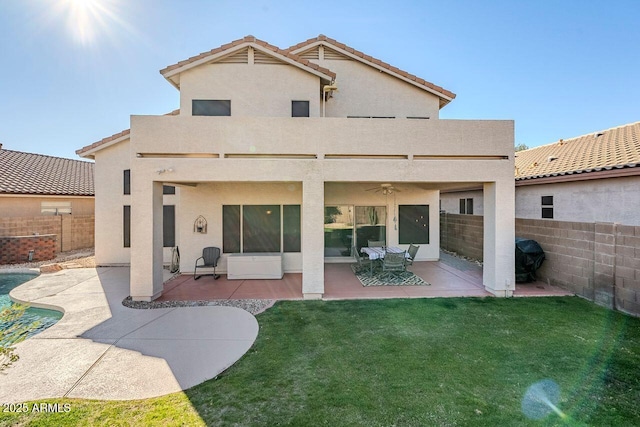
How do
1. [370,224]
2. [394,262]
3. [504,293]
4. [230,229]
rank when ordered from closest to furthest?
[504,293] < [394,262] < [230,229] < [370,224]

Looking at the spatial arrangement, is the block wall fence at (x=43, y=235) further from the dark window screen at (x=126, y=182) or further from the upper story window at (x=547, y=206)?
the upper story window at (x=547, y=206)

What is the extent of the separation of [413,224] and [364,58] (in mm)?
8039

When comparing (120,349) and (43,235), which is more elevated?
(43,235)

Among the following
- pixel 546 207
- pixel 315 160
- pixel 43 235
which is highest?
pixel 315 160

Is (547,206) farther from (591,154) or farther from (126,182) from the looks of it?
(126,182)

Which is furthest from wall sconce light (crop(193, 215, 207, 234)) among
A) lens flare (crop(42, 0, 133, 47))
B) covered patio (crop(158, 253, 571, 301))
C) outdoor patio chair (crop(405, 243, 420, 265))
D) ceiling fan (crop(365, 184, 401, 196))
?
outdoor patio chair (crop(405, 243, 420, 265))

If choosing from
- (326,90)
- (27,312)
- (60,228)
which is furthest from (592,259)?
(60,228)

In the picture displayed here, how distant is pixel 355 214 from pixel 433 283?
479 centimetres

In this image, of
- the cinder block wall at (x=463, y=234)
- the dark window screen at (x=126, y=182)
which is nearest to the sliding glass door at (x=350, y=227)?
the cinder block wall at (x=463, y=234)

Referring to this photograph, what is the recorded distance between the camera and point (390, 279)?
36.1 ft

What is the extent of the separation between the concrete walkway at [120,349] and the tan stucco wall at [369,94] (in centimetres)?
1001

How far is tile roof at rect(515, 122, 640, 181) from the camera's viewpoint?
10.5 metres

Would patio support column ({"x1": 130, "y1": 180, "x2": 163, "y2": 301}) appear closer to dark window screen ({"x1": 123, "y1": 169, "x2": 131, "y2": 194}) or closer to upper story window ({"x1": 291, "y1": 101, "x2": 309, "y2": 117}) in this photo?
upper story window ({"x1": 291, "y1": 101, "x2": 309, "y2": 117})

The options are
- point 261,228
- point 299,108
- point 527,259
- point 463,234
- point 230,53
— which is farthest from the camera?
point 463,234
